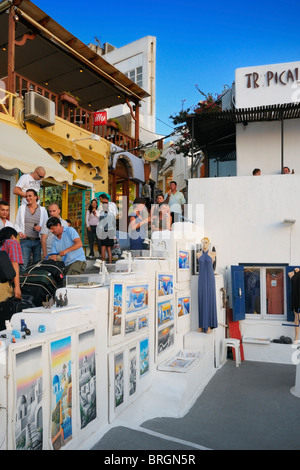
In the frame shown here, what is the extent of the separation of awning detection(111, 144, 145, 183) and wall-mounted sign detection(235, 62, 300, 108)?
15.5ft

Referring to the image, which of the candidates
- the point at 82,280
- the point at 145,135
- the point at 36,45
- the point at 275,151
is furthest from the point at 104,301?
the point at 145,135

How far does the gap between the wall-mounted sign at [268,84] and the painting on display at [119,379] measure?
995 centimetres

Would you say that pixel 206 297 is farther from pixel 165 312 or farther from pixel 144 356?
pixel 144 356

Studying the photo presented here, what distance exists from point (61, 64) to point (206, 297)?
9.63 metres

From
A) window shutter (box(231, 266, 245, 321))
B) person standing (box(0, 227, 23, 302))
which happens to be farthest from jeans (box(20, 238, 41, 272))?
window shutter (box(231, 266, 245, 321))

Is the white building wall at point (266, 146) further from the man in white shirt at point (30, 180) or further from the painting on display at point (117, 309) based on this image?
the painting on display at point (117, 309)

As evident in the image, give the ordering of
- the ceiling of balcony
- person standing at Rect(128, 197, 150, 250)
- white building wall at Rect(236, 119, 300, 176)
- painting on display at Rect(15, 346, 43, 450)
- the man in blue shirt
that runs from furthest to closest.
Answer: white building wall at Rect(236, 119, 300, 176), the ceiling of balcony, person standing at Rect(128, 197, 150, 250), the man in blue shirt, painting on display at Rect(15, 346, 43, 450)

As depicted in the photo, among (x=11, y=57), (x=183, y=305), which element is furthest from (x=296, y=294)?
(x=11, y=57)

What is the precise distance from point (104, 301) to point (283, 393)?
4613mm

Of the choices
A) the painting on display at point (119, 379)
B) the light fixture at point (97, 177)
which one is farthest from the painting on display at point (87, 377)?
the light fixture at point (97, 177)

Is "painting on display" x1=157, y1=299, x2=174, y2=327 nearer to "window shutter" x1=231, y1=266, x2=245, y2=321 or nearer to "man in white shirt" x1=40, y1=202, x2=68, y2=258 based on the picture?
"man in white shirt" x1=40, y1=202, x2=68, y2=258

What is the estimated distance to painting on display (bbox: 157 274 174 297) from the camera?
7.50m

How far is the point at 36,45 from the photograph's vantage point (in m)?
12.4
